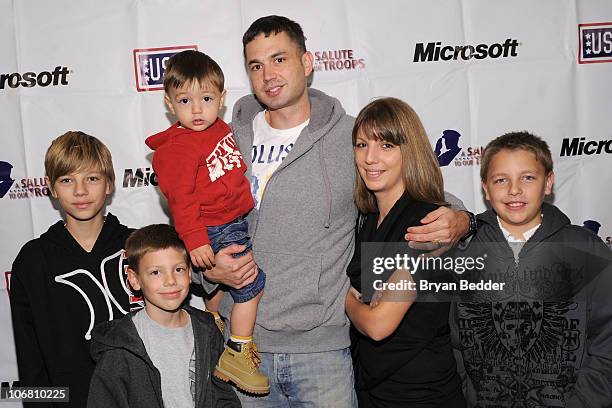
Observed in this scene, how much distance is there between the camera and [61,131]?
2545 millimetres

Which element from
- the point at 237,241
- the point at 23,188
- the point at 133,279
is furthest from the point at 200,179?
the point at 23,188

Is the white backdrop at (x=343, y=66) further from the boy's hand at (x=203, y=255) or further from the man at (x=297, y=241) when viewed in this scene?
the boy's hand at (x=203, y=255)

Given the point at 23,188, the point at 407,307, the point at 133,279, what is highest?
the point at 23,188

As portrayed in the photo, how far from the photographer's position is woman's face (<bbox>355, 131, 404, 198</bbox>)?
1729 mm

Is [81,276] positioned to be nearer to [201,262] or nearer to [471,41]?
[201,262]

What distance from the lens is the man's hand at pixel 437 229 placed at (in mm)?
1632

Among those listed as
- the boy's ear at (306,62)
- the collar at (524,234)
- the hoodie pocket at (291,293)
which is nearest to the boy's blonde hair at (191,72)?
the boy's ear at (306,62)

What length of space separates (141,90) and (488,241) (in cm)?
163

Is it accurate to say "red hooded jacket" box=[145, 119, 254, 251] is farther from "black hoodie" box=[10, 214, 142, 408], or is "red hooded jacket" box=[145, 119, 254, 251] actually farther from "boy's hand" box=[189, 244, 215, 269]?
"black hoodie" box=[10, 214, 142, 408]

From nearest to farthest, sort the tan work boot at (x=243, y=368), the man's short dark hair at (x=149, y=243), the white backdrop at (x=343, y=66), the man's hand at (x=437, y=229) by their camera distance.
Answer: the man's hand at (x=437, y=229) → the tan work boot at (x=243, y=368) → the man's short dark hair at (x=149, y=243) → the white backdrop at (x=343, y=66)

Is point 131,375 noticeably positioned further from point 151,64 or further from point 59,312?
point 151,64

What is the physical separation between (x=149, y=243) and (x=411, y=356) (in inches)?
35.8

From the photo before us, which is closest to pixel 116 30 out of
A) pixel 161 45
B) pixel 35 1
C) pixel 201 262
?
pixel 161 45

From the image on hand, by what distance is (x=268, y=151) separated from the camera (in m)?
1.92
